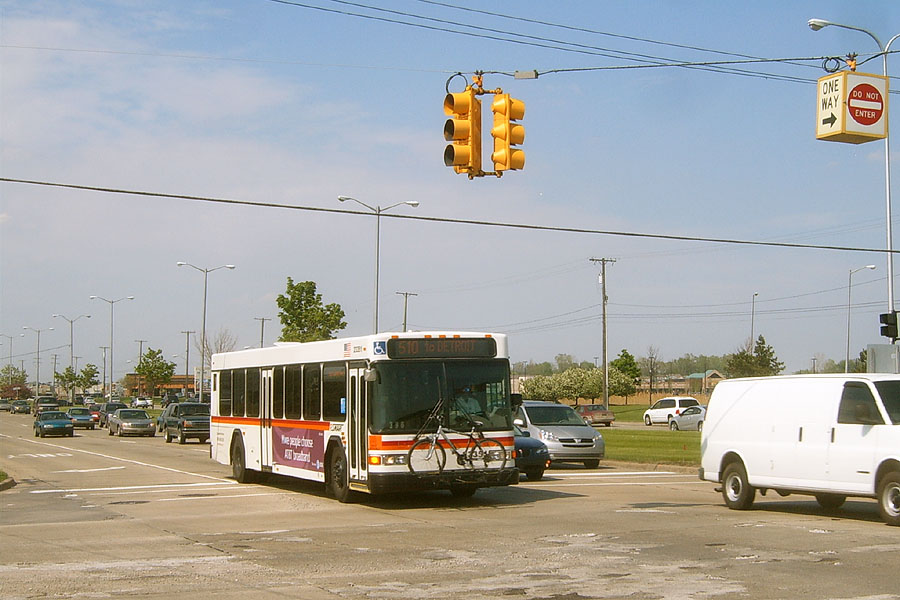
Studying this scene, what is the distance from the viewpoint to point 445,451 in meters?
17.2

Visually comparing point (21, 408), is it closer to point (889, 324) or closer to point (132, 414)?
point (132, 414)

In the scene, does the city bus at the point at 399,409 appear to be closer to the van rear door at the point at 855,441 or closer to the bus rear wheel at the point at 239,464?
the bus rear wheel at the point at 239,464

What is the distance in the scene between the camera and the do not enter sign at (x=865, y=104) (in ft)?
51.3

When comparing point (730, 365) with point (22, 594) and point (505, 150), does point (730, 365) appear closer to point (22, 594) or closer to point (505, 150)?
point (505, 150)

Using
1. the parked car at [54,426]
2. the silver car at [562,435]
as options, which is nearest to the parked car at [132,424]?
the parked car at [54,426]

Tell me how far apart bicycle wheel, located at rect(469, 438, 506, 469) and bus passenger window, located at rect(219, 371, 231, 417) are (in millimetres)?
8389

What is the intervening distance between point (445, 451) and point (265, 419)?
19.3 feet

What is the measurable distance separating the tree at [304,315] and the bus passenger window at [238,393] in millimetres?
27004

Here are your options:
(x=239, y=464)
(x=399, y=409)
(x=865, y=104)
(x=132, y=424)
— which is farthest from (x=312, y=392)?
(x=132, y=424)

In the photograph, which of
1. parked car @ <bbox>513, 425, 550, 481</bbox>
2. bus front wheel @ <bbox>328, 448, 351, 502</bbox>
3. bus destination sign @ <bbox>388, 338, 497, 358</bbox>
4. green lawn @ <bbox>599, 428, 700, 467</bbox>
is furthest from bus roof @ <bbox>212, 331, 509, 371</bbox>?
green lawn @ <bbox>599, 428, 700, 467</bbox>

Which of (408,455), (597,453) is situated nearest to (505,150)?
(408,455)

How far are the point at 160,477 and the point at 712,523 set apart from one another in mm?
15245

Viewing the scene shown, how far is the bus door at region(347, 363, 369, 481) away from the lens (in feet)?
56.6

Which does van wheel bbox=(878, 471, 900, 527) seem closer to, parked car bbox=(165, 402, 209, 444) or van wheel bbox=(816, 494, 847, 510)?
van wheel bbox=(816, 494, 847, 510)
